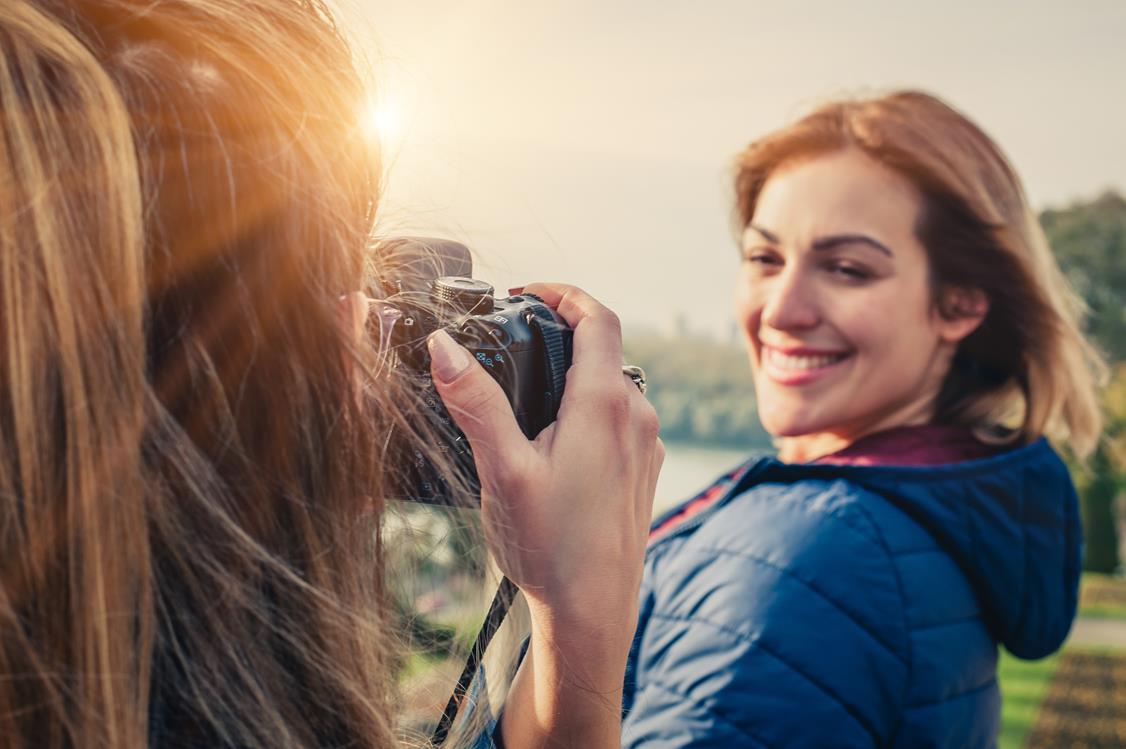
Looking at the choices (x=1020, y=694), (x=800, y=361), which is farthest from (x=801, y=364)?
(x=1020, y=694)

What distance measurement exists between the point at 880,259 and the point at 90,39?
170cm

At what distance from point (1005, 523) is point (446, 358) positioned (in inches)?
53.4

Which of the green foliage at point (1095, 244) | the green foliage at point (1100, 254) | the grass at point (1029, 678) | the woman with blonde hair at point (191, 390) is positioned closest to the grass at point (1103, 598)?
the grass at point (1029, 678)

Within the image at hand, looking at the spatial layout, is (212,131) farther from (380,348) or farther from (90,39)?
(380,348)

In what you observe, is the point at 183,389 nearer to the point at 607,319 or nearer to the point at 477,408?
the point at 477,408

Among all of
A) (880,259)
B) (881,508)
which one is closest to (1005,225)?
(880,259)

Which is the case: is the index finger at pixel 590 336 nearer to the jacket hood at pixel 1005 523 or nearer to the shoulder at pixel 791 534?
the shoulder at pixel 791 534

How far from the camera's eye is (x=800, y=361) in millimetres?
2230

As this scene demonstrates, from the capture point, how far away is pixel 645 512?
1076mm

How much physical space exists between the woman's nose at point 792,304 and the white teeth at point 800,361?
65 millimetres

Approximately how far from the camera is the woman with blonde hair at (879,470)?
1.67 metres

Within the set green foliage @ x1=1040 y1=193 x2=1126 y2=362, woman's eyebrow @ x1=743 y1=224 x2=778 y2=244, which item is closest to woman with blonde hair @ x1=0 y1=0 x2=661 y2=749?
woman's eyebrow @ x1=743 y1=224 x2=778 y2=244

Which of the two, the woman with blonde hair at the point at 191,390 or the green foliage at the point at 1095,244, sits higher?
the woman with blonde hair at the point at 191,390

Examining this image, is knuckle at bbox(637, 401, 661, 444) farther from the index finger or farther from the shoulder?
the shoulder
